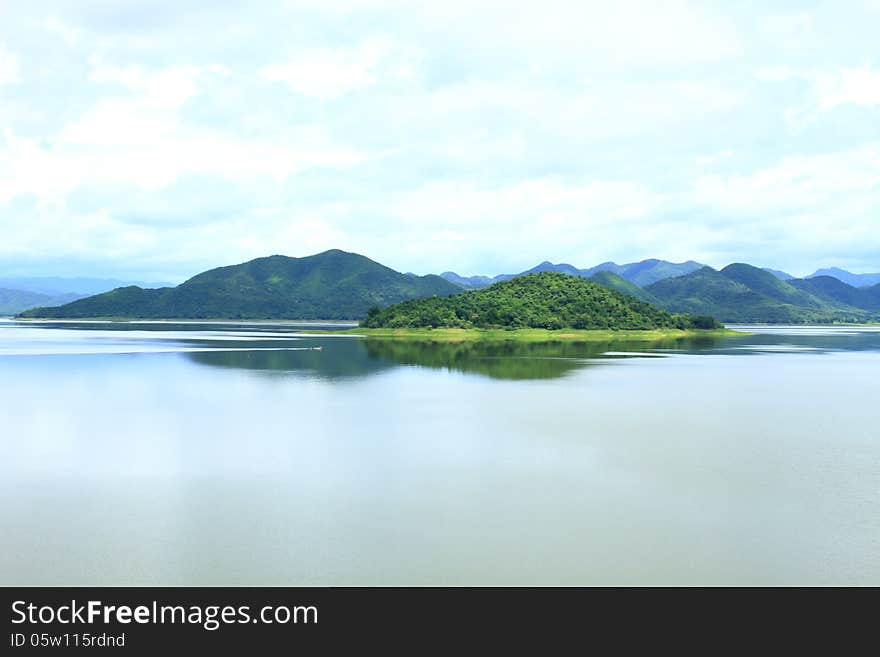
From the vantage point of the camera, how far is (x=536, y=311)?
527 feet

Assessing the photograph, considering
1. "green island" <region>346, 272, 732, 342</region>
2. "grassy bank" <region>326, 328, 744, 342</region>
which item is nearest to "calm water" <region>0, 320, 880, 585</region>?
"grassy bank" <region>326, 328, 744, 342</region>

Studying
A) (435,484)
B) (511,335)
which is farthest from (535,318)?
(435,484)

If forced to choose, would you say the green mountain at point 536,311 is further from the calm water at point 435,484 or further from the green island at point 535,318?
the calm water at point 435,484

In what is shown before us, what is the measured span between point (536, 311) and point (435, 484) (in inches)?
5391

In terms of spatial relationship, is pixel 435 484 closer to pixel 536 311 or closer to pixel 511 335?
pixel 511 335

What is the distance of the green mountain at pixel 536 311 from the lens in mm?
153500

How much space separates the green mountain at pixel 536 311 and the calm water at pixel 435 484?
97766mm

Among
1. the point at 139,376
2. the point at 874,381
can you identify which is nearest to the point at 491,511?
the point at 139,376

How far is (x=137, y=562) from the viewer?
17.6m

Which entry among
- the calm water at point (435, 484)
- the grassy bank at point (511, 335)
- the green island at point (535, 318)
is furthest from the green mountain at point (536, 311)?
the calm water at point (435, 484)

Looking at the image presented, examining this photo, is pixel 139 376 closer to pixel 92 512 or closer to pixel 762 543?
pixel 92 512

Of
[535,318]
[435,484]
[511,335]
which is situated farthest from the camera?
[535,318]

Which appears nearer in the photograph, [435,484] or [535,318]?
[435,484]
